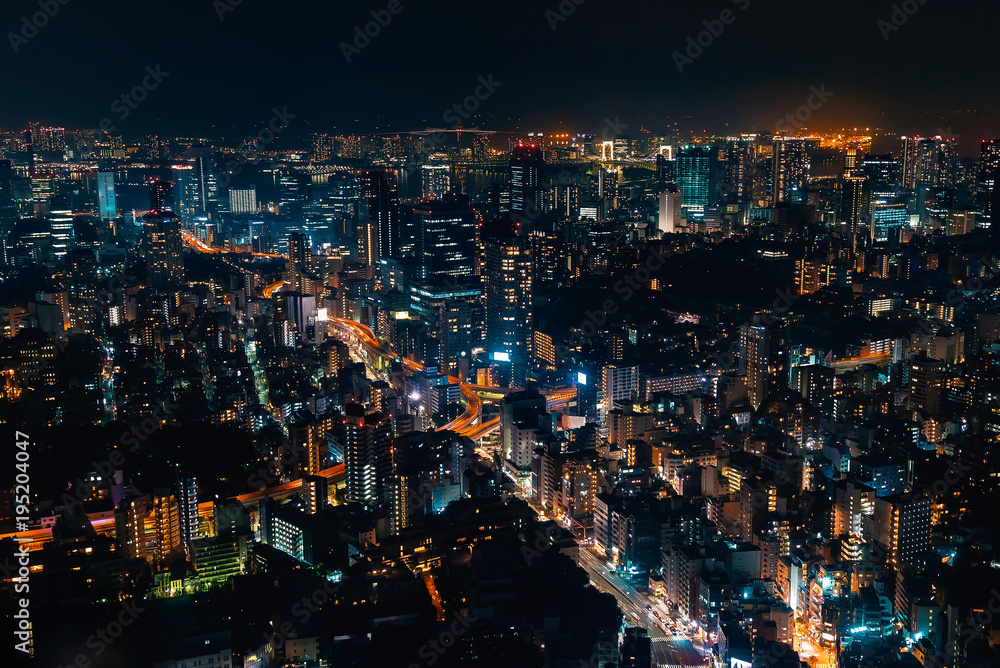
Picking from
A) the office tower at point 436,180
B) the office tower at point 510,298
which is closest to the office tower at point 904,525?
the office tower at point 510,298

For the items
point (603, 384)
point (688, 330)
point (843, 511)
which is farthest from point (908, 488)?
point (688, 330)

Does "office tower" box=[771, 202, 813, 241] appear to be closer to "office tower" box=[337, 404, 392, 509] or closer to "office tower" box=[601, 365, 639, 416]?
"office tower" box=[601, 365, 639, 416]

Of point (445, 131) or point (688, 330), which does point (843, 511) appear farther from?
point (445, 131)

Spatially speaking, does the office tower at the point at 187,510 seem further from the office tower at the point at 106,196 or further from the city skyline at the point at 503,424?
the office tower at the point at 106,196

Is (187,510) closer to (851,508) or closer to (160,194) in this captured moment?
(851,508)

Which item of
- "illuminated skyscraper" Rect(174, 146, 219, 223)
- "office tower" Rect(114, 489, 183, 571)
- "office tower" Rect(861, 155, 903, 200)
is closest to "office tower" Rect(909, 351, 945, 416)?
"office tower" Rect(114, 489, 183, 571)

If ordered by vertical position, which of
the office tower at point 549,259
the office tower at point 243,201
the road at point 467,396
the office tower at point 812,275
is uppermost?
the office tower at point 243,201

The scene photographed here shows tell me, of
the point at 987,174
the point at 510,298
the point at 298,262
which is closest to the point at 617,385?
the point at 510,298

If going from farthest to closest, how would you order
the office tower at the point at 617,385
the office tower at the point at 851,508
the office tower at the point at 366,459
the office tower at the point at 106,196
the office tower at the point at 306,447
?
the office tower at the point at 106,196 → the office tower at the point at 617,385 → the office tower at the point at 306,447 → the office tower at the point at 366,459 → the office tower at the point at 851,508
